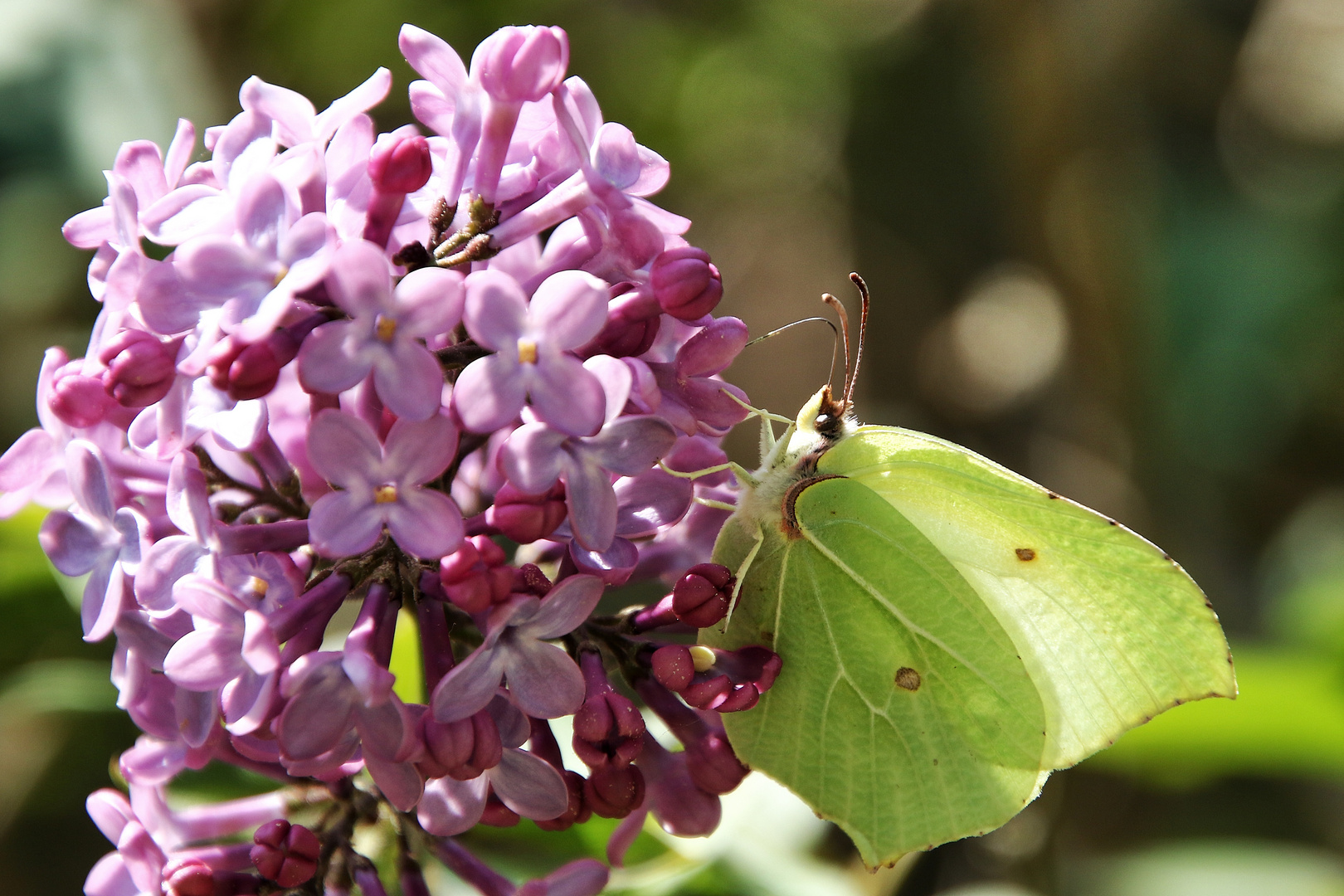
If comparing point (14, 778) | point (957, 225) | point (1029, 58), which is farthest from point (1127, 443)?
point (14, 778)

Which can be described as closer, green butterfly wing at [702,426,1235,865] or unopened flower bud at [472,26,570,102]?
unopened flower bud at [472,26,570,102]

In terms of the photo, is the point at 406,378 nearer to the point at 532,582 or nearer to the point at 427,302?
the point at 427,302

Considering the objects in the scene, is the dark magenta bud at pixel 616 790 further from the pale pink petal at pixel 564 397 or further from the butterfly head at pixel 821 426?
the butterfly head at pixel 821 426

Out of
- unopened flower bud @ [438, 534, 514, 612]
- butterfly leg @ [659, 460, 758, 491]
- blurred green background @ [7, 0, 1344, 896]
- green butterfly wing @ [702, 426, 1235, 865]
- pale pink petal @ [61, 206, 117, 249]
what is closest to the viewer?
unopened flower bud @ [438, 534, 514, 612]

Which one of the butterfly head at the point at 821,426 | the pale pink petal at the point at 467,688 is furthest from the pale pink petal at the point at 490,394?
the butterfly head at the point at 821,426

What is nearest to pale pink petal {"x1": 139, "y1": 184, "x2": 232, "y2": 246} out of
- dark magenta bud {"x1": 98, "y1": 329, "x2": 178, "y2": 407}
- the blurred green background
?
dark magenta bud {"x1": 98, "y1": 329, "x2": 178, "y2": 407}

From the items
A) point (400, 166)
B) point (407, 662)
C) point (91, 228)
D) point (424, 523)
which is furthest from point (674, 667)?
point (91, 228)

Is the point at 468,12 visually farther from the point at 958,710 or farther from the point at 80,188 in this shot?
the point at 958,710


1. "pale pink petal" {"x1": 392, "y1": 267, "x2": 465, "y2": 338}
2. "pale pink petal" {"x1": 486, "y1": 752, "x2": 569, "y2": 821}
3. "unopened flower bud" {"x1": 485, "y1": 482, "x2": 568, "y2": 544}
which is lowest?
"pale pink petal" {"x1": 486, "y1": 752, "x2": 569, "y2": 821}

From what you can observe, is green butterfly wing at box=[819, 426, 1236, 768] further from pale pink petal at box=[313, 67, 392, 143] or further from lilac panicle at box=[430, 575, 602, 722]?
pale pink petal at box=[313, 67, 392, 143]

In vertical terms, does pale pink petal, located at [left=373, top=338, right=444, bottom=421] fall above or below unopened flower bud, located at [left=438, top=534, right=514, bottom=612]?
above
